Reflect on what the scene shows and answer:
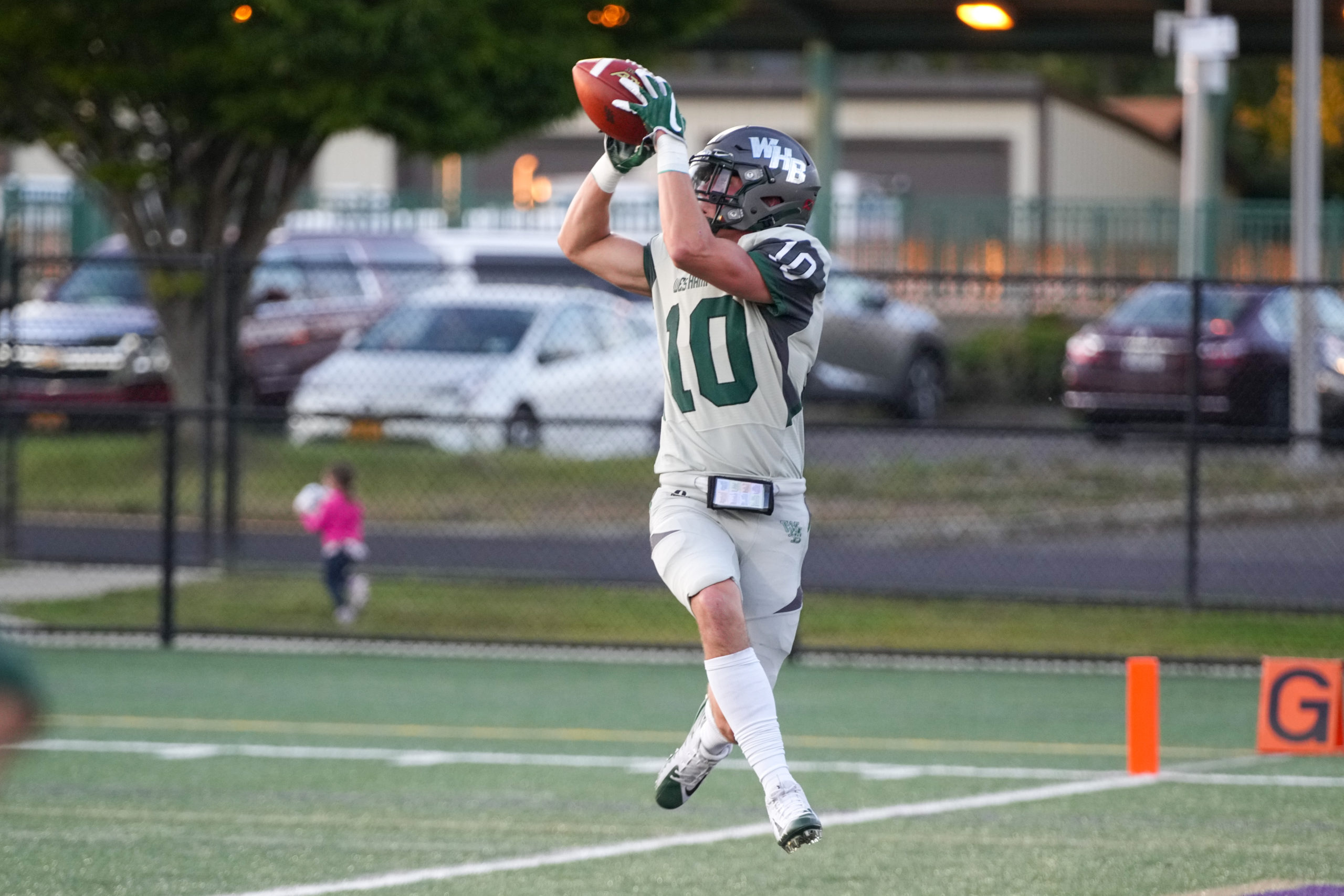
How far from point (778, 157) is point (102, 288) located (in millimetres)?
15303

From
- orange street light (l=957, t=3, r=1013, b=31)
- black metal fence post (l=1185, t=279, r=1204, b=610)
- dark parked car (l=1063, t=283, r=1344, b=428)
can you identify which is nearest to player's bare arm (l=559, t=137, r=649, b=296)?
black metal fence post (l=1185, t=279, r=1204, b=610)

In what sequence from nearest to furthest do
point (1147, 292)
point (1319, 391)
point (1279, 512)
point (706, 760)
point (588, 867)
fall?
point (706, 760) < point (588, 867) < point (1279, 512) < point (1319, 391) < point (1147, 292)

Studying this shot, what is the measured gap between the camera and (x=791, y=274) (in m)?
5.32

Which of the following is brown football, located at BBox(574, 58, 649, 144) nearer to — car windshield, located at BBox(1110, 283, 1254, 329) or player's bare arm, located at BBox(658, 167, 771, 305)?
player's bare arm, located at BBox(658, 167, 771, 305)

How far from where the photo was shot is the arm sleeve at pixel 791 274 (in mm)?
5316

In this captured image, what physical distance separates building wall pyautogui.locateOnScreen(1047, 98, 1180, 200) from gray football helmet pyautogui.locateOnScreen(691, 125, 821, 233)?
1204 inches

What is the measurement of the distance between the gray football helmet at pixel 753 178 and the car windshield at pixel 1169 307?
401 inches

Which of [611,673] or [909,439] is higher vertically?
[909,439]

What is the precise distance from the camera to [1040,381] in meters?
14.1

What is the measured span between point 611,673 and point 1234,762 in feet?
12.4

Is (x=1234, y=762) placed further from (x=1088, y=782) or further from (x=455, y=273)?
(x=455, y=273)

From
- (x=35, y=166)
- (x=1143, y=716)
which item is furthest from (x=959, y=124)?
(x=1143, y=716)

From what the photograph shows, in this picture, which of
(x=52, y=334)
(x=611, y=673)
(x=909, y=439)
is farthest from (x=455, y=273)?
(x=611, y=673)

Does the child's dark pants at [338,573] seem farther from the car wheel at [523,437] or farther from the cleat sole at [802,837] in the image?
the cleat sole at [802,837]
